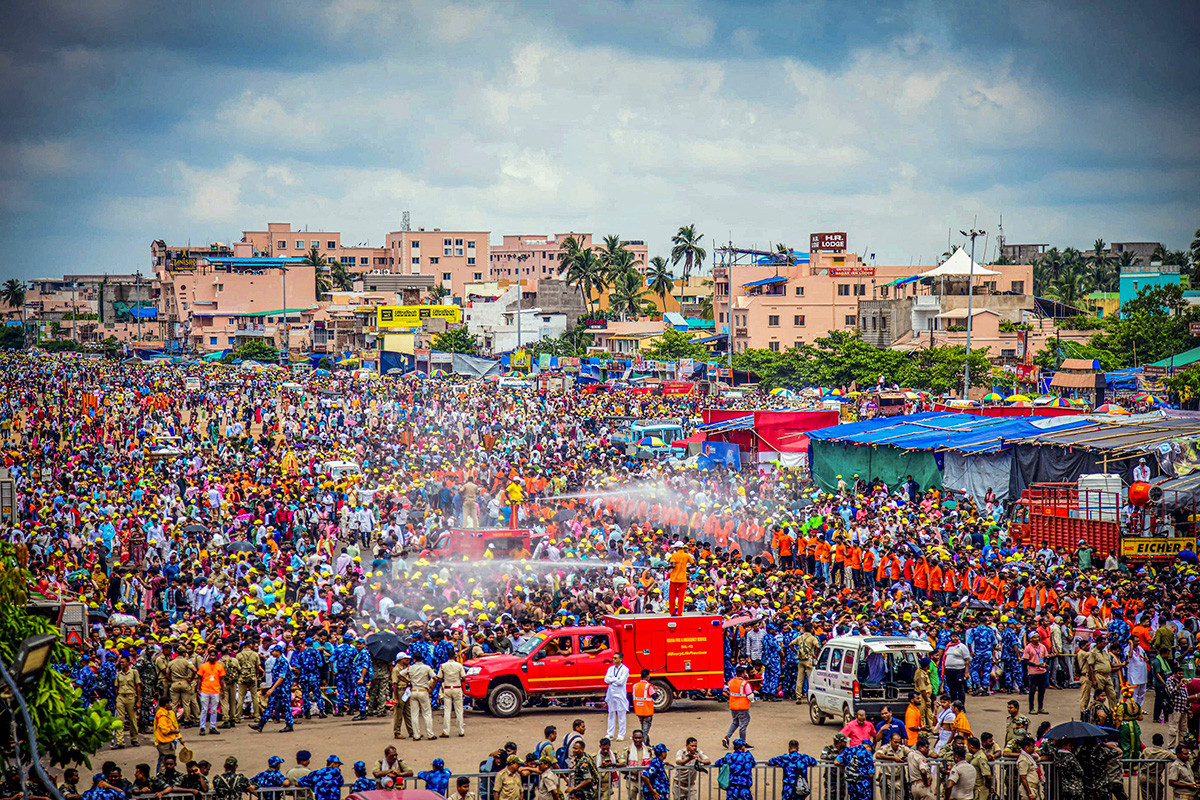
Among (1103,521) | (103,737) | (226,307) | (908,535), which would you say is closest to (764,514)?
(908,535)

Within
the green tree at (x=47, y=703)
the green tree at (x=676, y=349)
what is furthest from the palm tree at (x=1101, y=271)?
the green tree at (x=47, y=703)

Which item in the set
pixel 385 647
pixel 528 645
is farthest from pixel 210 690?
pixel 528 645

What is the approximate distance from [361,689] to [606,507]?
48.8ft

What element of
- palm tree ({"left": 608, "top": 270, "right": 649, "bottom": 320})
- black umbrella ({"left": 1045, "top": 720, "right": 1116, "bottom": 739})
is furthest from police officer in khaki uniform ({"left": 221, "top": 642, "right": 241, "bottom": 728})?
palm tree ({"left": 608, "top": 270, "right": 649, "bottom": 320})

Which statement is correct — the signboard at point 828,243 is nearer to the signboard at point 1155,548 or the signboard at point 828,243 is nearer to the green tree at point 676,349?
the green tree at point 676,349

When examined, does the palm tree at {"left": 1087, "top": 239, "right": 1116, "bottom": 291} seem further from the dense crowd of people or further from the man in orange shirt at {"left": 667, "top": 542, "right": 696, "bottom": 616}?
the man in orange shirt at {"left": 667, "top": 542, "right": 696, "bottom": 616}

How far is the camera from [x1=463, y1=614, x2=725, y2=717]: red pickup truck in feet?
55.1

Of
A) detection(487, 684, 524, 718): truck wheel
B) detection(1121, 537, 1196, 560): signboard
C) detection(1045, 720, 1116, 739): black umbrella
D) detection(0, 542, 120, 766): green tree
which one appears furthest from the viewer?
detection(1121, 537, 1196, 560): signboard

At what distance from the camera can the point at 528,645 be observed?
1728cm

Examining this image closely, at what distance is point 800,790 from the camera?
12.0 m

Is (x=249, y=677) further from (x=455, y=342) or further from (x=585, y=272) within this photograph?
(x=585, y=272)

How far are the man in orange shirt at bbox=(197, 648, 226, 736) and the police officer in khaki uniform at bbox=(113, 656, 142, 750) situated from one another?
0.82m

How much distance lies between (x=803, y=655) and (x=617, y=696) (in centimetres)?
380

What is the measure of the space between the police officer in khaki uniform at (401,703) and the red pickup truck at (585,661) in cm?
111
